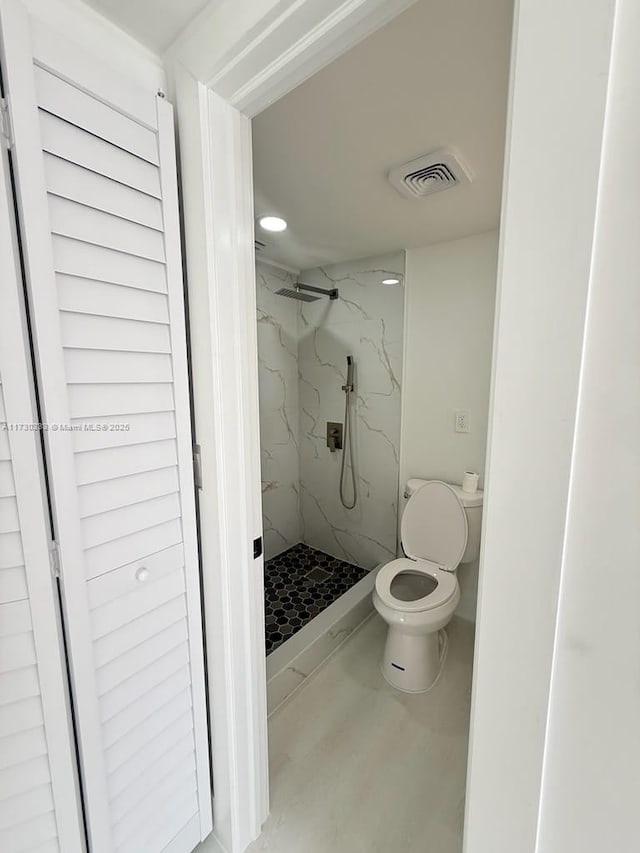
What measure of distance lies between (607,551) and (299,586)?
2269mm

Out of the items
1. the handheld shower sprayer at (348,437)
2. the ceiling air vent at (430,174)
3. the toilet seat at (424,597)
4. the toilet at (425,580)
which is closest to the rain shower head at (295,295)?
the handheld shower sprayer at (348,437)

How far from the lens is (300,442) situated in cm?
286

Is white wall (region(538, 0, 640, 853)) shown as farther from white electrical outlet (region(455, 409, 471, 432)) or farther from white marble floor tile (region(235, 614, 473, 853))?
white electrical outlet (region(455, 409, 471, 432))

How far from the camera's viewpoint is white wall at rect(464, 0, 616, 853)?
0.39 meters

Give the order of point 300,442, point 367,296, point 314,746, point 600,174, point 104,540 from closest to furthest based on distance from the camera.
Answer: point 600,174 < point 104,540 < point 314,746 < point 367,296 < point 300,442

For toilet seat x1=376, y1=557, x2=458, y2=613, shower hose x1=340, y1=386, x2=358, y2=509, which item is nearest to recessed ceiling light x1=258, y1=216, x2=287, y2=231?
shower hose x1=340, y1=386, x2=358, y2=509

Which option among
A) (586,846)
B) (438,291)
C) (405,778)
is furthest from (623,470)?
(438,291)

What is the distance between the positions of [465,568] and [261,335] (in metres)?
1.96

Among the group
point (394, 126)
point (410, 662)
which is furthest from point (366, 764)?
point (394, 126)

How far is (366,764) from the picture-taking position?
53.2 inches

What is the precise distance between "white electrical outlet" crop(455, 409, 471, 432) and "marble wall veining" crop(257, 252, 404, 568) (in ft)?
1.25

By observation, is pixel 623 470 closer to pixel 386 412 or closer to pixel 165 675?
pixel 165 675

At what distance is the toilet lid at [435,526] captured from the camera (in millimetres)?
1842

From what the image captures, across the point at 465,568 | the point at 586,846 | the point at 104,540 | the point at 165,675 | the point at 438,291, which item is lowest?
the point at 465,568
